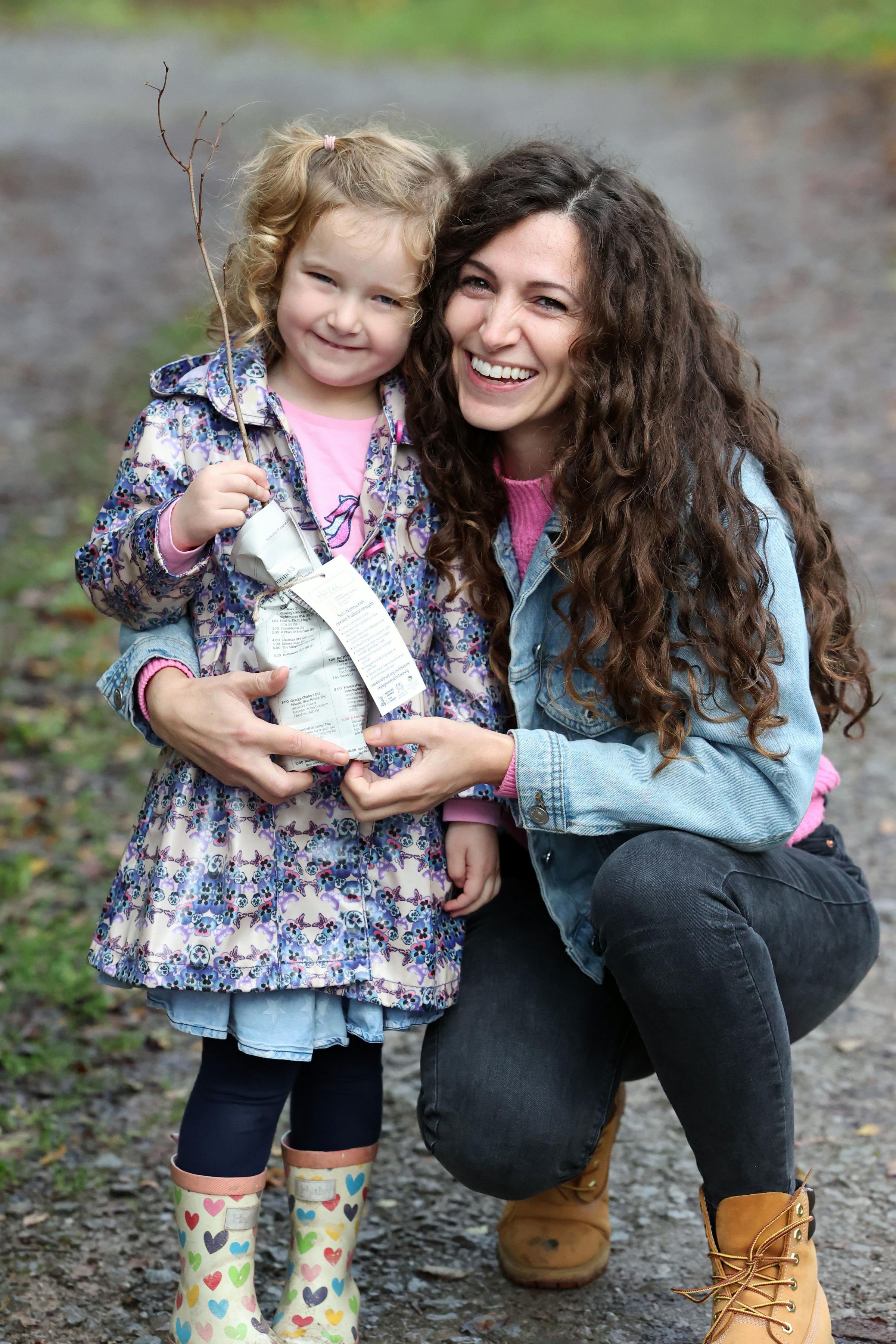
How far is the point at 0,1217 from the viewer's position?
2217 mm

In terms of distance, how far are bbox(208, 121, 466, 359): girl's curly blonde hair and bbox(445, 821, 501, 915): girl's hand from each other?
76cm

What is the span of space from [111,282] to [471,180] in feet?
23.0

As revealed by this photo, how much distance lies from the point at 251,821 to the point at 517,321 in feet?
2.58

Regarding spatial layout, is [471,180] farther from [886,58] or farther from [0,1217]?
[886,58]

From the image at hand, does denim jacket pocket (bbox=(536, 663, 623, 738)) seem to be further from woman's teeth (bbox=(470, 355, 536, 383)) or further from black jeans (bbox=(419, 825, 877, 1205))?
woman's teeth (bbox=(470, 355, 536, 383))

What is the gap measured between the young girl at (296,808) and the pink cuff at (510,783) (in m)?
0.10

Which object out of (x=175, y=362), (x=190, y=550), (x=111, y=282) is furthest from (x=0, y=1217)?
(x=111, y=282)

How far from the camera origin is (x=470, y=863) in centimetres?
202

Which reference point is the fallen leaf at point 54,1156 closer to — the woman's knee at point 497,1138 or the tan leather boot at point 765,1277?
the woman's knee at point 497,1138

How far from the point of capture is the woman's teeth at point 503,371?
1.97 m

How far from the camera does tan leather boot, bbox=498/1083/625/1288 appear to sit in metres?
2.10

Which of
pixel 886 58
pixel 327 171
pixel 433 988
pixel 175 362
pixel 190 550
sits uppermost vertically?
pixel 886 58

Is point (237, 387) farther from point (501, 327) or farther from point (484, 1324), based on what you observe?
point (484, 1324)

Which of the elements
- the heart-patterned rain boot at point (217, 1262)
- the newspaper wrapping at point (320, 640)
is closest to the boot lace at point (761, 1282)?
the heart-patterned rain boot at point (217, 1262)
